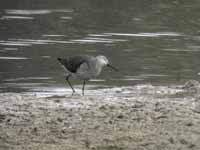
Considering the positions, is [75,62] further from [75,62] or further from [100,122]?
[100,122]

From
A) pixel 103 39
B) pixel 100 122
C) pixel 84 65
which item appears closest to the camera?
pixel 100 122

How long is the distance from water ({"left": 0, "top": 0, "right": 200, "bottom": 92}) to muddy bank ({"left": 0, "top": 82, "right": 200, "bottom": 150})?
10.3 feet

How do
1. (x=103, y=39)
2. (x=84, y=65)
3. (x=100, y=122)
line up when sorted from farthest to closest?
(x=103, y=39)
(x=84, y=65)
(x=100, y=122)

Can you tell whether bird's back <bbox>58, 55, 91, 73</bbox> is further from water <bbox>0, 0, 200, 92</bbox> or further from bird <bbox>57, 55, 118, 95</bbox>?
water <bbox>0, 0, 200, 92</bbox>

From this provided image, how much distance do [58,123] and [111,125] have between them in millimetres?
691

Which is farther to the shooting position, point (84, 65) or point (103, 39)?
point (103, 39)

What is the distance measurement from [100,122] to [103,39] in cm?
1054

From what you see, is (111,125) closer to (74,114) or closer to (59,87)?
(74,114)

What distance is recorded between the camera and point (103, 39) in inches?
808

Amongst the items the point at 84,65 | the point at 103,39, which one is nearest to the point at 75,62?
the point at 84,65

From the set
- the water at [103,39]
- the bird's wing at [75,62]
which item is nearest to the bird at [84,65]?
the bird's wing at [75,62]

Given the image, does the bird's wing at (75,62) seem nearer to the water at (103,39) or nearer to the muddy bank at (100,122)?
the water at (103,39)

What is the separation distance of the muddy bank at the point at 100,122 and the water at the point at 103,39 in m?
3.15

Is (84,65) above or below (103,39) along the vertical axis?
above
